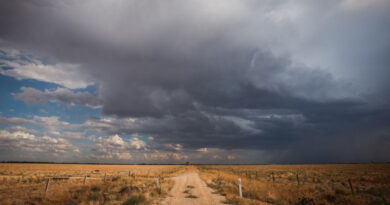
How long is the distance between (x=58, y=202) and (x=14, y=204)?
3.50 meters

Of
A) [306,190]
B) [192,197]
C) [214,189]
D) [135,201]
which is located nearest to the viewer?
[135,201]

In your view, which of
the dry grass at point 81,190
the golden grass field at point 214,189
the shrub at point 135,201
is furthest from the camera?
the dry grass at point 81,190

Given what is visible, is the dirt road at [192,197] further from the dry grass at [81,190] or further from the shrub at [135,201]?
the shrub at [135,201]

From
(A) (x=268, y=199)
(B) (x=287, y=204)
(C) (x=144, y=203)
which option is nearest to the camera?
(C) (x=144, y=203)

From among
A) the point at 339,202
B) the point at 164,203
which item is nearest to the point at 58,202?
the point at 164,203

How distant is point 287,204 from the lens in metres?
14.0

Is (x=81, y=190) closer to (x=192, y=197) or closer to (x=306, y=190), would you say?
(x=192, y=197)

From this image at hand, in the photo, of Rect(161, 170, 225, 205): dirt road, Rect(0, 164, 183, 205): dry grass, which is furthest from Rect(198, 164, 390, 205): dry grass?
Rect(0, 164, 183, 205): dry grass

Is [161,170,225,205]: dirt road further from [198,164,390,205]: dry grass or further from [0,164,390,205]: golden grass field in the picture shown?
[198,164,390,205]: dry grass

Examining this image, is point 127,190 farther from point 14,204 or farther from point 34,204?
point 14,204

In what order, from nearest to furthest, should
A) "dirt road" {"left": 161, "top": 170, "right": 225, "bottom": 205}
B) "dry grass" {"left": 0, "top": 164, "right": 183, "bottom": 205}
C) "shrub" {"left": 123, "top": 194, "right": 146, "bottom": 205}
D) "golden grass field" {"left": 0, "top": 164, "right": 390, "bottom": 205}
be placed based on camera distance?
"shrub" {"left": 123, "top": 194, "right": 146, "bottom": 205} → "dirt road" {"left": 161, "top": 170, "right": 225, "bottom": 205} → "golden grass field" {"left": 0, "top": 164, "right": 390, "bottom": 205} → "dry grass" {"left": 0, "top": 164, "right": 183, "bottom": 205}

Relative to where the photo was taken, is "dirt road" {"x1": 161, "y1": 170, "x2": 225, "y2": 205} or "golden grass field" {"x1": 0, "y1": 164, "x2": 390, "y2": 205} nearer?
"dirt road" {"x1": 161, "y1": 170, "x2": 225, "y2": 205}

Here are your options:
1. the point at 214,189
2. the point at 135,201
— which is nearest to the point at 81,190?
the point at 135,201

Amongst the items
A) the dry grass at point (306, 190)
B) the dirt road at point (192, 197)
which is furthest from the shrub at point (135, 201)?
the dry grass at point (306, 190)
